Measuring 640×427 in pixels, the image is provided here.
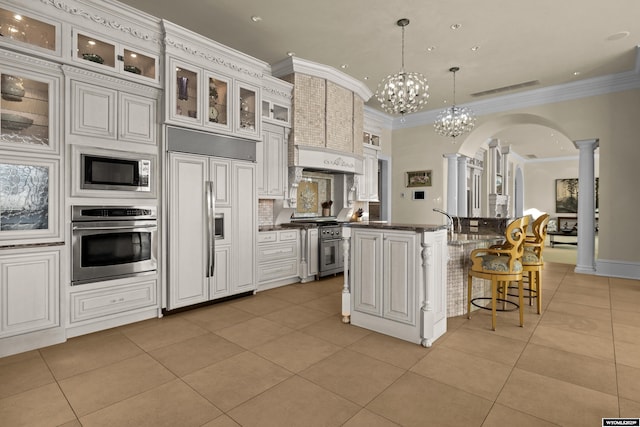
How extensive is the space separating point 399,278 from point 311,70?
3.87 meters

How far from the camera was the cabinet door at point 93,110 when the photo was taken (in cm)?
313

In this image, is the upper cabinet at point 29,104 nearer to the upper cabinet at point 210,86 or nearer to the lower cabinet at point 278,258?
the upper cabinet at point 210,86

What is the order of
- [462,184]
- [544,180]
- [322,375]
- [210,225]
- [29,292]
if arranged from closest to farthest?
[322,375] → [29,292] → [210,225] → [462,184] → [544,180]

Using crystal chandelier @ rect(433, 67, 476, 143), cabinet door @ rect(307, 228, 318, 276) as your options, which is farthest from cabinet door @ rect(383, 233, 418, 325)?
crystal chandelier @ rect(433, 67, 476, 143)

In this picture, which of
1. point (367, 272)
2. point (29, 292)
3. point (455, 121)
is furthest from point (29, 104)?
point (455, 121)

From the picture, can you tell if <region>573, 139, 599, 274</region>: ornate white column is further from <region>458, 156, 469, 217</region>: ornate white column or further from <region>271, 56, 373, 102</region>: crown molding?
<region>271, 56, 373, 102</region>: crown molding

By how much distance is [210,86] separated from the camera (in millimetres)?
4102

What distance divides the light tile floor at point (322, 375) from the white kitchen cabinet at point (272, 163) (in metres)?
2.11

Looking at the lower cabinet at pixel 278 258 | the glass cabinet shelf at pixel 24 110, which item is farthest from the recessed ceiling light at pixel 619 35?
the glass cabinet shelf at pixel 24 110

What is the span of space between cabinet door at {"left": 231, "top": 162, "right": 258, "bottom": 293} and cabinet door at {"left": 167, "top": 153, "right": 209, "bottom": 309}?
16.6 inches

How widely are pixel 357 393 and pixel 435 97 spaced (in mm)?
6268

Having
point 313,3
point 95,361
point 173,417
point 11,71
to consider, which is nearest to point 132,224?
point 95,361

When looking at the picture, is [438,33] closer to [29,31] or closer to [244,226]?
[244,226]

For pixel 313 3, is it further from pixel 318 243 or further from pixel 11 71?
pixel 318 243
